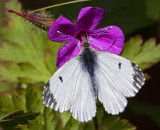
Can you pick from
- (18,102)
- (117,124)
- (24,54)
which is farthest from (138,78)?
(24,54)

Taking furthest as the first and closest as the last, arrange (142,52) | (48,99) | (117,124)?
(142,52) → (117,124) → (48,99)

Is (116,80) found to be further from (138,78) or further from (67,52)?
(67,52)

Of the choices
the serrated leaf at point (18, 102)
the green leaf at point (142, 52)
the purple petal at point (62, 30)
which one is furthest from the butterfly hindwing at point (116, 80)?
the serrated leaf at point (18, 102)

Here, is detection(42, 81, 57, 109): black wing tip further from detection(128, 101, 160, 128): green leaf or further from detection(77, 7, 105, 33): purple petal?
detection(128, 101, 160, 128): green leaf

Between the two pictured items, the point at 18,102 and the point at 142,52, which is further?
the point at 142,52

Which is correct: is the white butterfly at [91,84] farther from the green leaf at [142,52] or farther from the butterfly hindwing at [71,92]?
the green leaf at [142,52]
